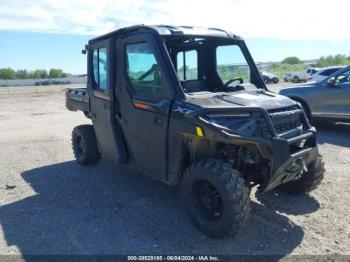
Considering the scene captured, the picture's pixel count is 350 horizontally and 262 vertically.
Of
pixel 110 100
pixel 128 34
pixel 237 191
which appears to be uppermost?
pixel 128 34

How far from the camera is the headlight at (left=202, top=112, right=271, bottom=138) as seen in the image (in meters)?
3.48

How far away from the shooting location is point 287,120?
3945mm

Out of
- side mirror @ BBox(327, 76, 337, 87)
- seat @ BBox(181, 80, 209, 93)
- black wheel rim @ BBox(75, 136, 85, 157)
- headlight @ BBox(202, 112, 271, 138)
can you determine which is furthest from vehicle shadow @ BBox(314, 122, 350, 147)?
black wheel rim @ BBox(75, 136, 85, 157)

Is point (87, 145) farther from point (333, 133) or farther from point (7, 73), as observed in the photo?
point (7, 73)

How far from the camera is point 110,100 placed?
4.81 meters

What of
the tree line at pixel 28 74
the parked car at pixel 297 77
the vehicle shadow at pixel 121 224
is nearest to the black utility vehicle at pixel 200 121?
the vehicle shadow at pixel 121 224

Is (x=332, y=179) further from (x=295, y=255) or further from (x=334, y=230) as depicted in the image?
(x=295, y=255)

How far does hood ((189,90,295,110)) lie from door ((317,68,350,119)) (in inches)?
189

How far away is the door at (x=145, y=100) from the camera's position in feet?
13.2

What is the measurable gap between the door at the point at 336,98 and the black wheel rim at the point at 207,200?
19.2ft

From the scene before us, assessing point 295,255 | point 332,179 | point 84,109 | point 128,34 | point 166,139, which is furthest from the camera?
point 84,109

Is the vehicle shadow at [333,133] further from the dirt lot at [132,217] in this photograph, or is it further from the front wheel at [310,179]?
the front wheel at [310,179]

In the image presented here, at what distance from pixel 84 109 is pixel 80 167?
1.11 metres

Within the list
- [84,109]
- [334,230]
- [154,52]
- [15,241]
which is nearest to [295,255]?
[334,230]
